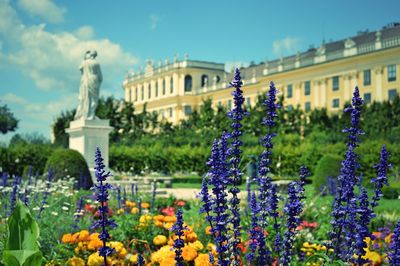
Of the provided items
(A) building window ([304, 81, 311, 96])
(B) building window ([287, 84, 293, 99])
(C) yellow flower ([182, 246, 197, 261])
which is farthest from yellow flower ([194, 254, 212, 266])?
(B) building window ([287, 84, 293, 99])

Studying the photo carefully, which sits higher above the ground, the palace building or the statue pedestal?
the palace building

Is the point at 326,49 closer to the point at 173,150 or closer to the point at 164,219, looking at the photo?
the point at 173,150

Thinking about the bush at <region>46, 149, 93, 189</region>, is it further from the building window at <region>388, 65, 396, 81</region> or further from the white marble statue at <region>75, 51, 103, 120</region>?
the building window at <region>388, 65, 396, 81</region>

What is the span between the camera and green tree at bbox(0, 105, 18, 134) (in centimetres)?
4845

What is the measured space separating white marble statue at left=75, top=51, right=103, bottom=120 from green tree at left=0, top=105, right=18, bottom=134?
35177mm

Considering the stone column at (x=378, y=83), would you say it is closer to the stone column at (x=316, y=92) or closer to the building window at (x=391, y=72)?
the building window at (x=391, y=72)

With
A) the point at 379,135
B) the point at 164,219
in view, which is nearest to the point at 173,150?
the point at 379,135

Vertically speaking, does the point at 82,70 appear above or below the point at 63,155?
above

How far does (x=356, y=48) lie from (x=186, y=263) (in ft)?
140

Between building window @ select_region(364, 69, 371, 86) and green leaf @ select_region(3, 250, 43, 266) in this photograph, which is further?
building window @ select_region(364, 69, 371, 86)

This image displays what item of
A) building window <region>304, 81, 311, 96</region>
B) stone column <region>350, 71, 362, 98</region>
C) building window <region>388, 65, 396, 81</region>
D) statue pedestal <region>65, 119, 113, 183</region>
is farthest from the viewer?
building window <region>304, 81, 311, 96</region>

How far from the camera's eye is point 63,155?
44.0ft

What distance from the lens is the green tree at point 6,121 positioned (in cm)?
4845

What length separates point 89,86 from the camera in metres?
16.2
